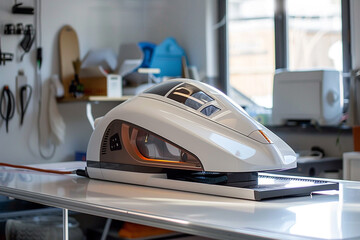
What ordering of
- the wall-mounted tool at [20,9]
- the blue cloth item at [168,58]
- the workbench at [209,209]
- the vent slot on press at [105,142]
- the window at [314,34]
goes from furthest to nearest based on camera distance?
the blue cloth item at [168,58] < the wall-mounted tool at [20,9] < the window at [314,34] < the vent slot on press at [105,142] < the workbench at [209,209]

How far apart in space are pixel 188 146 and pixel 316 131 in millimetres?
2719

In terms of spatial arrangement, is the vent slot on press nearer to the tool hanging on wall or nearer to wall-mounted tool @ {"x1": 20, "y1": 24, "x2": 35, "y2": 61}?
the tool hanging on wall

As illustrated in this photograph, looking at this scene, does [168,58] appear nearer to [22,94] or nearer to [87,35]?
[87,35]

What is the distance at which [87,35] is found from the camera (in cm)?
473

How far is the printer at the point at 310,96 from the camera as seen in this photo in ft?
12.3

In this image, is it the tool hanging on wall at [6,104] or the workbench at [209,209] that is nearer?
the workbench at [209,209]

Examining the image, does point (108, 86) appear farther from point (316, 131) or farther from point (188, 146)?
point (188, 146)

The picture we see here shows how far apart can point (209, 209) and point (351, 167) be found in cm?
236

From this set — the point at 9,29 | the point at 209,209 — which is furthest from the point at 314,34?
the point at 209,209

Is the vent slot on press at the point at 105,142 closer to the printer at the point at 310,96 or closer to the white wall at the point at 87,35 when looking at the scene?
the printer at the point at 310,96

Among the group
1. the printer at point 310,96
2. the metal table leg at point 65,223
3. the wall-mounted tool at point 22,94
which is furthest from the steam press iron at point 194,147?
the wall-mounted tool at point 22,94

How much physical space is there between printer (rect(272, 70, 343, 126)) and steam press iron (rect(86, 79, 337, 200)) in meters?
2.27

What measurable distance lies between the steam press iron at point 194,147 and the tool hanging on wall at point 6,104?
8.85ft

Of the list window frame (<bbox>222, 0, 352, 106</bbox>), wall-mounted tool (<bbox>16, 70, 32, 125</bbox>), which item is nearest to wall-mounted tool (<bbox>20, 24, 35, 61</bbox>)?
wall-mounted tool (<bbox>16, 70, 32, 125</bbox>)
